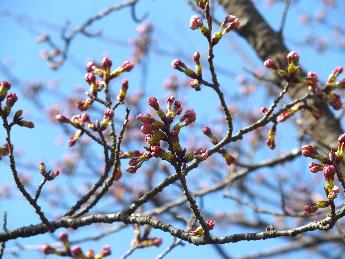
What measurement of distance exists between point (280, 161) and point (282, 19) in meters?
1.25

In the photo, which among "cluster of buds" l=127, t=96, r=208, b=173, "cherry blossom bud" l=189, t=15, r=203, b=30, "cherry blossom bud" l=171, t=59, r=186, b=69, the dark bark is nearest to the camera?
"cluster of buds" l=127, t=96, r=208, b=173

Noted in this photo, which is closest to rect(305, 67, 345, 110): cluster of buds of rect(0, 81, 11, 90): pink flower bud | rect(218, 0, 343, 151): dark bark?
rect(218, 0, 343, 151): dark bark

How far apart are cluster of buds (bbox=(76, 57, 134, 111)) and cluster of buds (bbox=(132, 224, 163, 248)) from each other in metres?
0.90

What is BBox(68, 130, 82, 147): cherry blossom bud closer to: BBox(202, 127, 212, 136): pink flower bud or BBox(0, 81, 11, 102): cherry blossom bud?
BBox(0, 81, 11, 102): cherry blossom bud

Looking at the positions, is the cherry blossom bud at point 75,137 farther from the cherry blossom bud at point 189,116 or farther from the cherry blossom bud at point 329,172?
the cherry blossom bud at point 329,172

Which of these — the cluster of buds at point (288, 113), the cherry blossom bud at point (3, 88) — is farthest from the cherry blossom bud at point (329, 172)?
the cherry blossom bud at point (3, 88)

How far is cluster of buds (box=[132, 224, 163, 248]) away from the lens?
2.87 metres

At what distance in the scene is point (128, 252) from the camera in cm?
282

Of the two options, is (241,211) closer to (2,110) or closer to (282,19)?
(282,19)

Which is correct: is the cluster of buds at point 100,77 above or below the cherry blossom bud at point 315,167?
above

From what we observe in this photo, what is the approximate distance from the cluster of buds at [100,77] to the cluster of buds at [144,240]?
0.90 m

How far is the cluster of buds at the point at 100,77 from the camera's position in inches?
101

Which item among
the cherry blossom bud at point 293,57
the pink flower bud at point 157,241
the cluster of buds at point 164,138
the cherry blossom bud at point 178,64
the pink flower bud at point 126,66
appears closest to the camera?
the cluster of buds at point 164,138

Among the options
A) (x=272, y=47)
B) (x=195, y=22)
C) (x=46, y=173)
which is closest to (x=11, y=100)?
(x=46, y=173)
